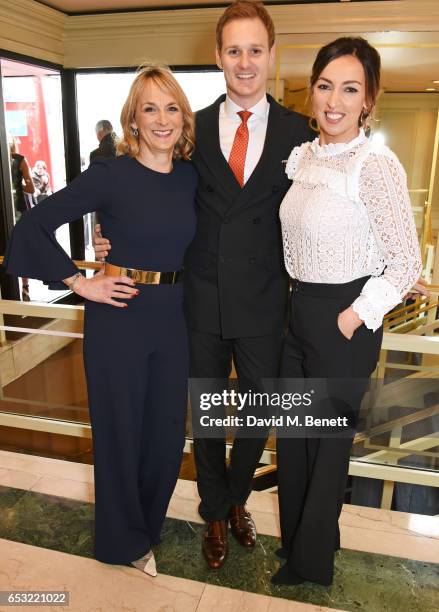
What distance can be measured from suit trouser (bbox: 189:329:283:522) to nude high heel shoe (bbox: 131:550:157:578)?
0.23 meters

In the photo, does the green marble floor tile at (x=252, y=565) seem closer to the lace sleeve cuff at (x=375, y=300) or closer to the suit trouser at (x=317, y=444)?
the suit trouser at (x=317, y=444)

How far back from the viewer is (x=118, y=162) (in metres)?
1.47

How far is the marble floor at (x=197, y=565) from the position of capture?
1.63 metres

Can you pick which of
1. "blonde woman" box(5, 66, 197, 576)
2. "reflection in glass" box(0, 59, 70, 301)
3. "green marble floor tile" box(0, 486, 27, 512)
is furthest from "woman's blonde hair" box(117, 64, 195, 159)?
"reflection in glass" box(0, 59, 70, 301)

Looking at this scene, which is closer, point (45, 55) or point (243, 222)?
point (243, 222)

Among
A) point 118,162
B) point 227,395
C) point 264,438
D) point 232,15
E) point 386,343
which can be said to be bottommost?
point 264,438

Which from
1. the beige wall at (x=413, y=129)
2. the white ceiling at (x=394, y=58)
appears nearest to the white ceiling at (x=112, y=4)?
the white ceiling at (x=394, y=58)

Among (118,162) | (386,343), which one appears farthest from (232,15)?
(386,343)

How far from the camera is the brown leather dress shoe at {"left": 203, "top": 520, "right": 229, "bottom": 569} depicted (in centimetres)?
177

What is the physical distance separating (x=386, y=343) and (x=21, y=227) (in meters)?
1.26

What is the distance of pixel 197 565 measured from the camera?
1780 millimetres

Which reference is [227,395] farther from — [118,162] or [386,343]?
[118,162]

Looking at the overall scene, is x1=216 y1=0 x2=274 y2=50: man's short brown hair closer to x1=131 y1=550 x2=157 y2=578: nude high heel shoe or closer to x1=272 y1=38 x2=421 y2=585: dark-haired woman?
x1=272 y1=38 x2=421 y2=585: dark-haired woman

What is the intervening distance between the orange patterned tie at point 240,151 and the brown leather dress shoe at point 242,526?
3.76 ft
